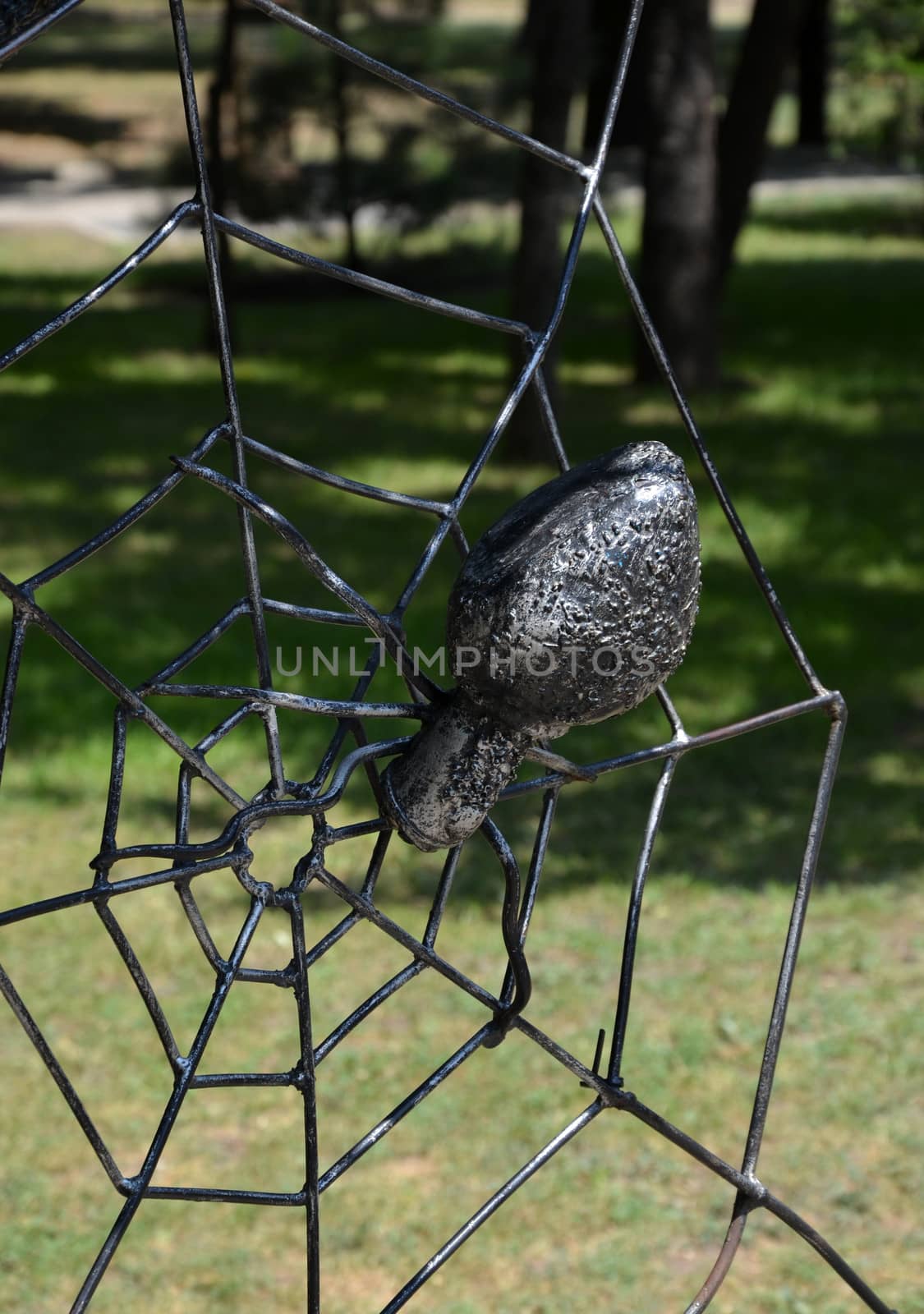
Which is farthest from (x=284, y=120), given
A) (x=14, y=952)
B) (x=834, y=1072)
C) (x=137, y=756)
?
(x=834, y=1072)

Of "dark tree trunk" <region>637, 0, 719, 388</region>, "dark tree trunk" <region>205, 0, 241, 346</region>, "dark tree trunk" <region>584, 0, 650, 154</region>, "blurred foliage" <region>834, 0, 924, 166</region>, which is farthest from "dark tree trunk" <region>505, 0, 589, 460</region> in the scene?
"dark tree trunk" <region>584, 0, 650, 154</region>

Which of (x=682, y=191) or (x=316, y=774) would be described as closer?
(x=316, y=774)

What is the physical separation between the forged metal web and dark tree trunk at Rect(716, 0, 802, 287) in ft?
21.1

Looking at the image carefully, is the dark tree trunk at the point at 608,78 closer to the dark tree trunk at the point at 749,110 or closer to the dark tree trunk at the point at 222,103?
the dark tree trunk at the point at 222,103

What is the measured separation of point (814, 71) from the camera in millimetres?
15281

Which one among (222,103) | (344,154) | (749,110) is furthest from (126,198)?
(749,110)

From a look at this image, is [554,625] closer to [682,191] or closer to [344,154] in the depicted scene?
[682,191]

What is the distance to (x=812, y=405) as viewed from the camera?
739 cm

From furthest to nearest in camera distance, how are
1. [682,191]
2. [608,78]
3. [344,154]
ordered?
1. [608,78]
2. [344,154]
3. [682,191]

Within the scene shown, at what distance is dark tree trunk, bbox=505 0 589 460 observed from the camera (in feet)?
18.5

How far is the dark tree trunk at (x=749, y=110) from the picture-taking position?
714 cm

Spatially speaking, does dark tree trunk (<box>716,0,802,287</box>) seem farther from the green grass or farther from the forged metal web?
the forged metal web

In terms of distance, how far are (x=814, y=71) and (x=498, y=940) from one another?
13.9 metres

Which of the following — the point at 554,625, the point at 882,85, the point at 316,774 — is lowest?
the point at 882,85
